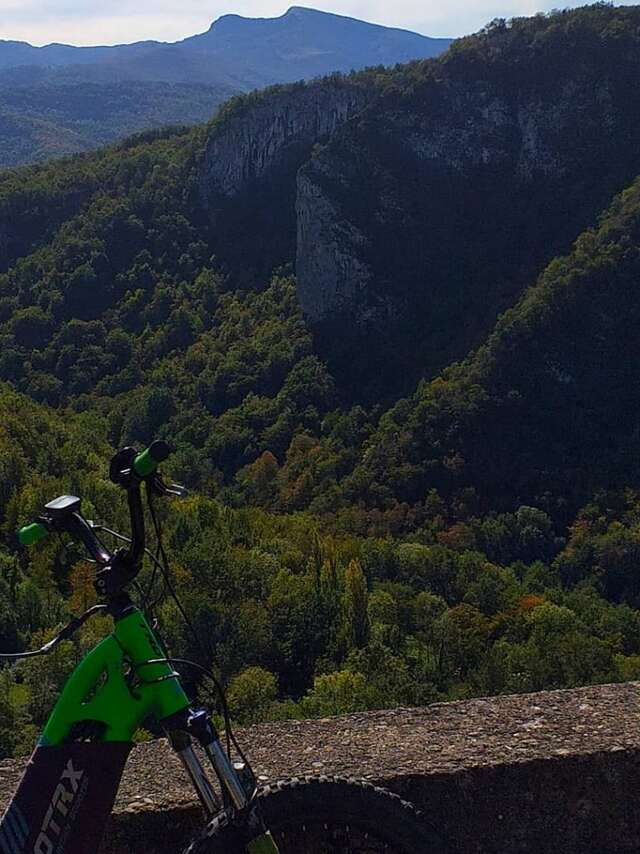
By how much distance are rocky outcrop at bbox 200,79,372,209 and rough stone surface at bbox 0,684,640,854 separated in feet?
280

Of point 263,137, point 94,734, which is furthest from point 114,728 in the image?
point 263,137

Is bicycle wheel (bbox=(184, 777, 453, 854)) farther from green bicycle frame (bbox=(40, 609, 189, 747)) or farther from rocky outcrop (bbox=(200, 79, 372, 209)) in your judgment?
rocky outcrop (bbox=(200, 79, 372, 209))

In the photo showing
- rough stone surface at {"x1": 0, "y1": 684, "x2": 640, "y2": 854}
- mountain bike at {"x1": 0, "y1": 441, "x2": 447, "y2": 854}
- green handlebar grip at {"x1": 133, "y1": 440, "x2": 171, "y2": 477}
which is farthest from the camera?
rough stone surface at {"x1": 0, "y1": 684, "x2": 640, "y2": 854}

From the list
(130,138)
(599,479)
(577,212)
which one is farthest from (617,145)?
(130,138)

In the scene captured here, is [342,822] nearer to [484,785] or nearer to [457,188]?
[484,785]

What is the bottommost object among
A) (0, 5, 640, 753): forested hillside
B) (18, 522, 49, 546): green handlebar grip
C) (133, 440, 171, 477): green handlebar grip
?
(0, 5, 640, 753): forested hillside

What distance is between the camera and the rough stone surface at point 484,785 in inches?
120

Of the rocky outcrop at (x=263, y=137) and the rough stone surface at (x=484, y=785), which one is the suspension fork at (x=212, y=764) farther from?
the rocky outcrop at (x=263, y=137)

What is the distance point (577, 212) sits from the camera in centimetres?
6706

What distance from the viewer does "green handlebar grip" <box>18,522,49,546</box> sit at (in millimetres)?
2541

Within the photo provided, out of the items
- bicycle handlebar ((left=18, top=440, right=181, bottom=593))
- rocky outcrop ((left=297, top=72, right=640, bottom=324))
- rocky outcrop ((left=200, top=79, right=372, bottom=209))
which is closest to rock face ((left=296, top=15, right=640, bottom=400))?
rocky outcrop ((left=297, top=72, right=640, bottom=324))

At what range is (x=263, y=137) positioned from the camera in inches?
3403

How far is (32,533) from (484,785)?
2025mm

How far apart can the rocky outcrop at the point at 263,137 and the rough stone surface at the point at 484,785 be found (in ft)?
280
